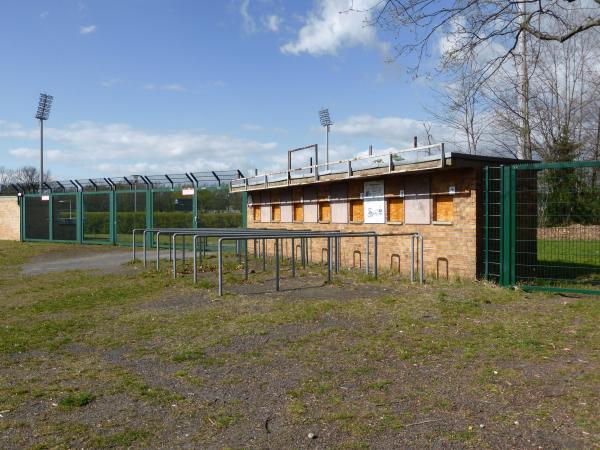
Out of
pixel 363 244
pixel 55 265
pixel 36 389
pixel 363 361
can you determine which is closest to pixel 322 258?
pixel 363 244

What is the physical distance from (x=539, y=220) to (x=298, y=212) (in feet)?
26.1

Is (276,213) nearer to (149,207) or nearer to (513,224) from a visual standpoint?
(149,207)

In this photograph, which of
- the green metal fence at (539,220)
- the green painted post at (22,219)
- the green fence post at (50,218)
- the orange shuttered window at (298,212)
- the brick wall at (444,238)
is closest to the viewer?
the green metal fence at (539,220)

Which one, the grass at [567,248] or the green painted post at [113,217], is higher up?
the green painted post at [113,217]

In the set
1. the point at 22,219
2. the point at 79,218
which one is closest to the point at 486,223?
the point at 79,218

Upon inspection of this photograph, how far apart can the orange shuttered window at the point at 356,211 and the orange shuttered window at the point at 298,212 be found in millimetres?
2660

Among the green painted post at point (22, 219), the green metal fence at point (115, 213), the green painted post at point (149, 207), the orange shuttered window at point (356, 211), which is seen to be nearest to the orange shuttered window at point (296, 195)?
the orange shuttered window at point (356, 211)

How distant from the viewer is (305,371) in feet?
16.5

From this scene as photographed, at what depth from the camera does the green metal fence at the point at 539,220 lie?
9695mm

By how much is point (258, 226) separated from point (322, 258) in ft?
14.6

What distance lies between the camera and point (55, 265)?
16.8 meters

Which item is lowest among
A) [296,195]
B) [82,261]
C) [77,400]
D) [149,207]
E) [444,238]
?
[77,400]

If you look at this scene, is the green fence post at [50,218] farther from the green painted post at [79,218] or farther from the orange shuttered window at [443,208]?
the orange shuttered window at [443,208]

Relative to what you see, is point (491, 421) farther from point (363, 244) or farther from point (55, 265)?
point (55, 265)
